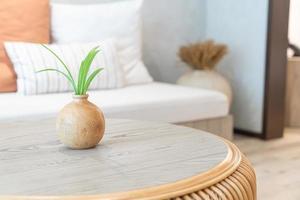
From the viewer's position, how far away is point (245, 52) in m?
3.32

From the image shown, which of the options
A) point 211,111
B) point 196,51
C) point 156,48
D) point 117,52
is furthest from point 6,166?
point 156,48

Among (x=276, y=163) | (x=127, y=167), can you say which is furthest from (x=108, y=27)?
(x=127, y=167)

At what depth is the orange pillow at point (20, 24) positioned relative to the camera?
8.04 feet

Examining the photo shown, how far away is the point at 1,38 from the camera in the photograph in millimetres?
2510

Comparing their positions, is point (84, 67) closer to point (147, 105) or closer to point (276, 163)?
point (147, 105)

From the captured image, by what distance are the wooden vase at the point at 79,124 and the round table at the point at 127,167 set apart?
0.03 meters

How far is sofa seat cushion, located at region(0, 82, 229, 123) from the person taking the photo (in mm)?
2045

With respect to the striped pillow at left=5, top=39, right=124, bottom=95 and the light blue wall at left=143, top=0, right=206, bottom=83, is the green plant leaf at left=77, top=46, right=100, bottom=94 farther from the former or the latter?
the light blue wall at left=143, top=0, right=206, bottom=83

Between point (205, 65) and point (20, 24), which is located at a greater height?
point (20, 24)

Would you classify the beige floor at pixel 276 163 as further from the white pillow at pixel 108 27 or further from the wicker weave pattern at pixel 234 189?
the wicker weave pattern at pixel 234 189

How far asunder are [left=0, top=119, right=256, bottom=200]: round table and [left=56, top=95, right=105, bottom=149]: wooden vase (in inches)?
1.0

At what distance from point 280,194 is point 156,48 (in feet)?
5.17

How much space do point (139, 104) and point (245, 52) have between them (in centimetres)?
133

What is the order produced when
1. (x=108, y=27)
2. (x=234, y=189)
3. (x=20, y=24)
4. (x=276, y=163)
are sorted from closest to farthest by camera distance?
(x=234, y=189), (x=20, y=24), (x=276, y=163), (x=108, y=27)
